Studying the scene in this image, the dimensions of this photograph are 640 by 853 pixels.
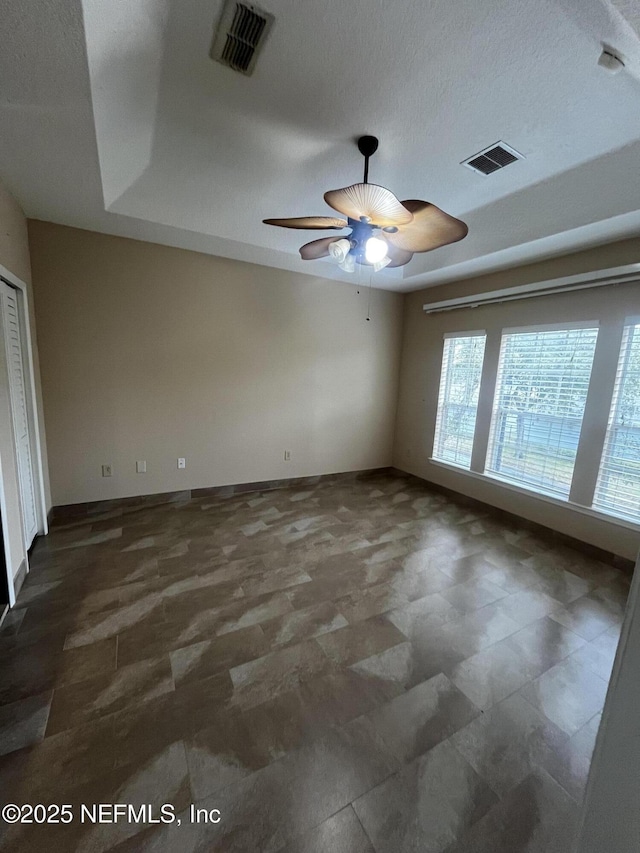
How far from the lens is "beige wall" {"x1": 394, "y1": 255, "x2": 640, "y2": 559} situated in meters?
2.82

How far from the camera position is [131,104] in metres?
1.78

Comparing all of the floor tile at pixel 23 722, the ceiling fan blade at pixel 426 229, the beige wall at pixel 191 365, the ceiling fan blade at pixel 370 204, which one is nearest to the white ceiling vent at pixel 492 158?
the ceiling fan blade at pixel 426 229

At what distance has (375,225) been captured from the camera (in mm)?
1891

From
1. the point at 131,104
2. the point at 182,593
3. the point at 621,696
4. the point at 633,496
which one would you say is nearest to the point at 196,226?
the point at 131,104

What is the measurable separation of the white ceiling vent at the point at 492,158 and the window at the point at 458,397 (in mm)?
1896

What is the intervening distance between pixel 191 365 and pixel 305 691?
10.1ft

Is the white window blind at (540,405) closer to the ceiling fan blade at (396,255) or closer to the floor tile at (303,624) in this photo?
the ceiling fan blade at (396,255)

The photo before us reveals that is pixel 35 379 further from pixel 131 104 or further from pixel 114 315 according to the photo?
pixel 131 104

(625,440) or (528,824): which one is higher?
(625,440)

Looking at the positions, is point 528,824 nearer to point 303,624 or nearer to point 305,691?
point 305,691

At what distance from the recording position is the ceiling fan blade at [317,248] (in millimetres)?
2191

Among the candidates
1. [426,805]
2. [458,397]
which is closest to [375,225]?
[426,805]

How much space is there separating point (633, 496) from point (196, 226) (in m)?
4.33

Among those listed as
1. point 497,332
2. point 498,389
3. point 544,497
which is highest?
point 497,332
